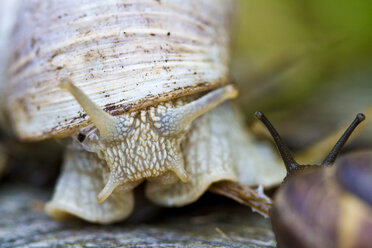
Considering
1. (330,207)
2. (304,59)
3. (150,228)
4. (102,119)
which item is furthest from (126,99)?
(304,59)

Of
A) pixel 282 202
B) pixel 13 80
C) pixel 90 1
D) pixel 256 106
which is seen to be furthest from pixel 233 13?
pixel 282 202

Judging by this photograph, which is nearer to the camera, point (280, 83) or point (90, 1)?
point (90, 1)

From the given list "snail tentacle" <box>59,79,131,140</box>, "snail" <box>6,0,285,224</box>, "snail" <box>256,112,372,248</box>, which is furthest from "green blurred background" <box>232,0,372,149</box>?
"snail" <box>256,112,372,248</box>

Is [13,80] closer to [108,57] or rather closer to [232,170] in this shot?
[108,57]

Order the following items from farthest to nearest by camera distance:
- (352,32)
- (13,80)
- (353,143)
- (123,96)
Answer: (352,32), (353,143), (13,80), (123,96)

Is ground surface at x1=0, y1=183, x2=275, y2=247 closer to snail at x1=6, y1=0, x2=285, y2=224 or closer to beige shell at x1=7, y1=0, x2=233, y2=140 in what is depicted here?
snail at x1=6, y1=0, x2=285, y2=224

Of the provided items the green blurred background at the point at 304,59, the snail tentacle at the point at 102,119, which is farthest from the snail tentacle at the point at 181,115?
the green blurred background at the point at 304,59

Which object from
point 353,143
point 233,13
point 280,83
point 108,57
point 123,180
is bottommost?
point 353,143

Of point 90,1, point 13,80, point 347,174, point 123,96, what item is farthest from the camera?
point 13,80
